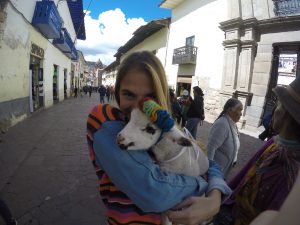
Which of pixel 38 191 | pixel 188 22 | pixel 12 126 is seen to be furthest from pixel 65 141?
pixel 188 22

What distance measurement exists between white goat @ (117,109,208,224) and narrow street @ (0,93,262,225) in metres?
2.37

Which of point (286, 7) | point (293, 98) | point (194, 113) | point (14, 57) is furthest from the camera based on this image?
point (286, 7)

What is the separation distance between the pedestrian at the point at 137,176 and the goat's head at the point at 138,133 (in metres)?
0.03

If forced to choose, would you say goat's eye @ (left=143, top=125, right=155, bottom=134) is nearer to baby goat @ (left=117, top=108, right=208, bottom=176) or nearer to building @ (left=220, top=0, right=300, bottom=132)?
baby goat @ (left=117, top=108, right=208, bottom=176)

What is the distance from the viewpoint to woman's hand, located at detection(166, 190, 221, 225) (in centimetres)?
105

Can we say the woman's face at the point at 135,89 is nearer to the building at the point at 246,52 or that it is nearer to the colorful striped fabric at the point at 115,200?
the colorful striped fabric at the point at 115,200

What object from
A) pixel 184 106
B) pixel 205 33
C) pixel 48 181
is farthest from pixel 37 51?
pixel 48 181

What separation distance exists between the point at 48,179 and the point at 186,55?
12157 mm

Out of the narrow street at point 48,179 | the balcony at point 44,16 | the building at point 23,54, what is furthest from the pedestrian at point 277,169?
the balcony at point 44,16

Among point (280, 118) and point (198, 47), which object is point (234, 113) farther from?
point (198, 47)

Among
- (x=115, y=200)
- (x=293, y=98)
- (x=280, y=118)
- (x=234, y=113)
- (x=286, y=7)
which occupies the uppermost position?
(x=286, y=7)

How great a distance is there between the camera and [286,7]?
960 cm

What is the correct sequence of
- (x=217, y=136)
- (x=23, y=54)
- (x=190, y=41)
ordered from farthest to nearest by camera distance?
(x=190, y=41), (x=23, y=54), (x=217, y=136)

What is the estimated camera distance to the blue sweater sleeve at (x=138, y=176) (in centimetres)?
102
